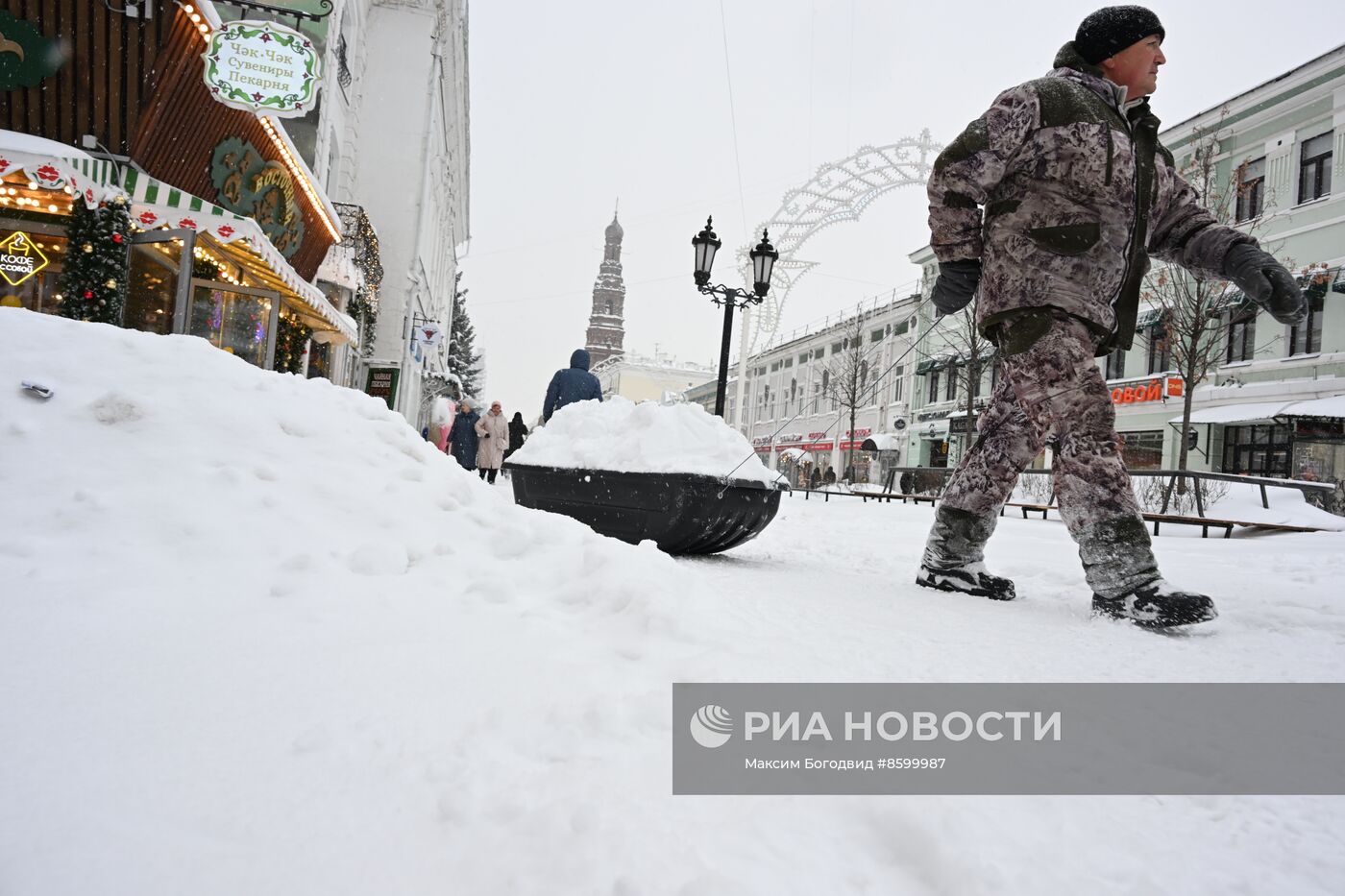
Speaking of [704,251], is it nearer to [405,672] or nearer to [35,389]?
[35,389]

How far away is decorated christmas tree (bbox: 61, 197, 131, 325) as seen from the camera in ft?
25.6

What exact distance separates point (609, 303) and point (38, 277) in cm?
10915

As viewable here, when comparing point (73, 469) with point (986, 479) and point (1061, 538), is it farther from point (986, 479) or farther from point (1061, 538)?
point (1061, 538)

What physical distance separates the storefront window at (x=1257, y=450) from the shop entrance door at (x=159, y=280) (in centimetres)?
2203

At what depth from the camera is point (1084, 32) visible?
3.07 m

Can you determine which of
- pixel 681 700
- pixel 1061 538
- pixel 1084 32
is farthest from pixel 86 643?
pixel 1061 538

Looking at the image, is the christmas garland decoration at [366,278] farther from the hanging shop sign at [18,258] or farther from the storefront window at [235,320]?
the hanging shop sign at [18,258]

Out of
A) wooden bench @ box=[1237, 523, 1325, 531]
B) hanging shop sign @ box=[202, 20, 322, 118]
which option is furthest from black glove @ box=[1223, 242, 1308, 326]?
hanging shop sign @ box=[202, 20, 322, 118]

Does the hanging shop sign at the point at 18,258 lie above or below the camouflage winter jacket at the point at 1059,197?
above

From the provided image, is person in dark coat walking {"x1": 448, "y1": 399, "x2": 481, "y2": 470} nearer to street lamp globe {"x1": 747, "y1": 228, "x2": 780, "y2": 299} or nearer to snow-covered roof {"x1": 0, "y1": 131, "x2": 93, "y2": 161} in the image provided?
street lamp globe {"x1": 747, "y1": 228, "x2": 780, "y2": 299}

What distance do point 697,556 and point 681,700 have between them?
2906mm

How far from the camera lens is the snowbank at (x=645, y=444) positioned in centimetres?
400

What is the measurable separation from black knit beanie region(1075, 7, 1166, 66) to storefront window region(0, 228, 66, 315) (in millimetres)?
9389

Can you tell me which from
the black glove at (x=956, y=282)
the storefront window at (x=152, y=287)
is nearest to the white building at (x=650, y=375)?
the storefront window at (x=152, y=287)
